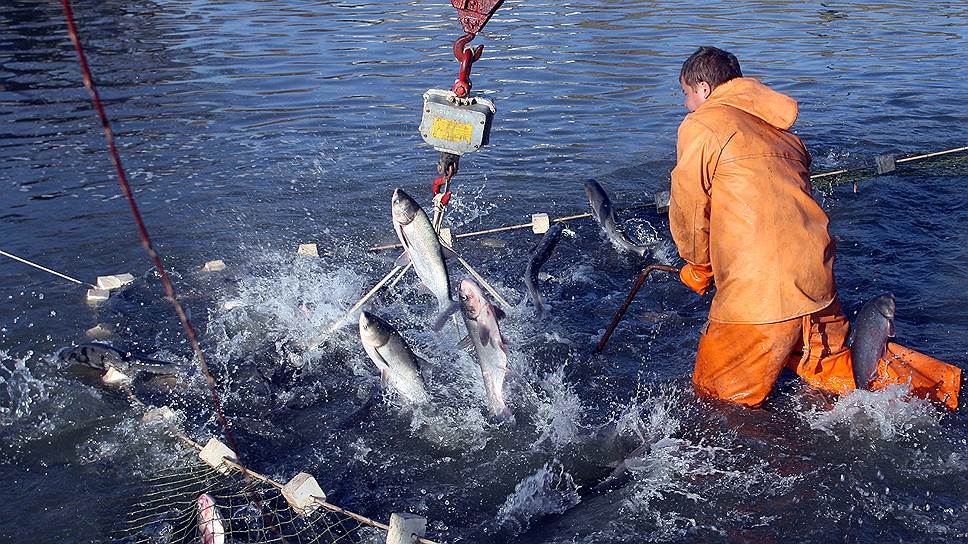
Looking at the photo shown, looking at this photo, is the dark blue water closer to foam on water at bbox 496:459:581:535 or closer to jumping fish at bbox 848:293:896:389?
foam on water at bbox 496:459:581:535

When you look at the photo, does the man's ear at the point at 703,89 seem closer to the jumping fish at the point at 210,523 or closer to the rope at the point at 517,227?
the rope at the point at 517,227

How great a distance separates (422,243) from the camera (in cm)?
545

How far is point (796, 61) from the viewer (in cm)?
1598

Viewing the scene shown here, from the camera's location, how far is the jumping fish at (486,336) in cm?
522

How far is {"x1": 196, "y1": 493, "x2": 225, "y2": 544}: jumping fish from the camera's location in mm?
4227

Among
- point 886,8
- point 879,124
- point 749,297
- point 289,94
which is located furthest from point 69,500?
point 886,8

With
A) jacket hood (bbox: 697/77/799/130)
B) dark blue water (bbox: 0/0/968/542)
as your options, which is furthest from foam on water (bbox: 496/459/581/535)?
jacket hood (bbox: 697/77/799/130)

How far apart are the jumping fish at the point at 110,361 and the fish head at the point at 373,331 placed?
1825 mm

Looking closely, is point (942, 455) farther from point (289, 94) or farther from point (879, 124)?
point (289, 94)

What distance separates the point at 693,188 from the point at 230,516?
328 cm

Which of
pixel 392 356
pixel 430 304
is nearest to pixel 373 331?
pixel 392 356

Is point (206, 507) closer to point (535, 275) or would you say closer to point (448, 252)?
point (448, 252)

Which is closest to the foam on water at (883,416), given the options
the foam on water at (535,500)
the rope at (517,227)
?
the foam on water at (535,500)

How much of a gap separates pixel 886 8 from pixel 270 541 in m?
22.1
